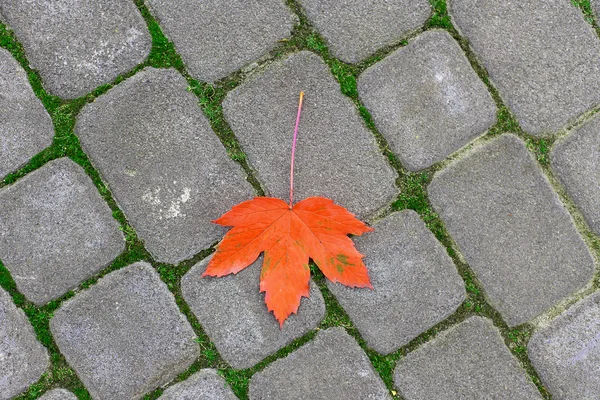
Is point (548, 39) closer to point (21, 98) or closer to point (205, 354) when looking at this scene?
point (205, 354)

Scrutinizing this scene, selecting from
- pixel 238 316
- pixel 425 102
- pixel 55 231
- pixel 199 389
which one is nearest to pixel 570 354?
pixel 425 102

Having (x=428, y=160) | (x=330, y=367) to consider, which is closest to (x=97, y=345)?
(x=330, y=367)

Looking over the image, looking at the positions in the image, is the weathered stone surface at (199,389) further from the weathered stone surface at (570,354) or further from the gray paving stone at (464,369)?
the weathered stone surface at (570,354)

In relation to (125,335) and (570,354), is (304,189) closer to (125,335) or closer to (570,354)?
(125,335)

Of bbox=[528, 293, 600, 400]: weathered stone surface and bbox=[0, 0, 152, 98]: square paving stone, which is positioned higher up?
bbox=[0, 0, 152, 98]: square paving stone

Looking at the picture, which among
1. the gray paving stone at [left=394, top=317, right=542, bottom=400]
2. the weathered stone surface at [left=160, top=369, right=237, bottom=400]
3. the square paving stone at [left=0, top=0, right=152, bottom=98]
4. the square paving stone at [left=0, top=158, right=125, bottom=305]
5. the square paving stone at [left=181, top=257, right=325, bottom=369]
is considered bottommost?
the gray paving stone at [left=394, top=317, right=542, bottom=400]

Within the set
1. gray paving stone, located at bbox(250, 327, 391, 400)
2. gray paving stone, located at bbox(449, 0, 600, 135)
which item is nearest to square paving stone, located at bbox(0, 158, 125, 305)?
gray paving stone, located at bbox(250, 327, 391, 400)

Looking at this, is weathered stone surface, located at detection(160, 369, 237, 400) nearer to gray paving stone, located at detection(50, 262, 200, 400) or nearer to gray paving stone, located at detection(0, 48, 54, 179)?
gray paving stone, located at detection(50, 262, 200, 400)
